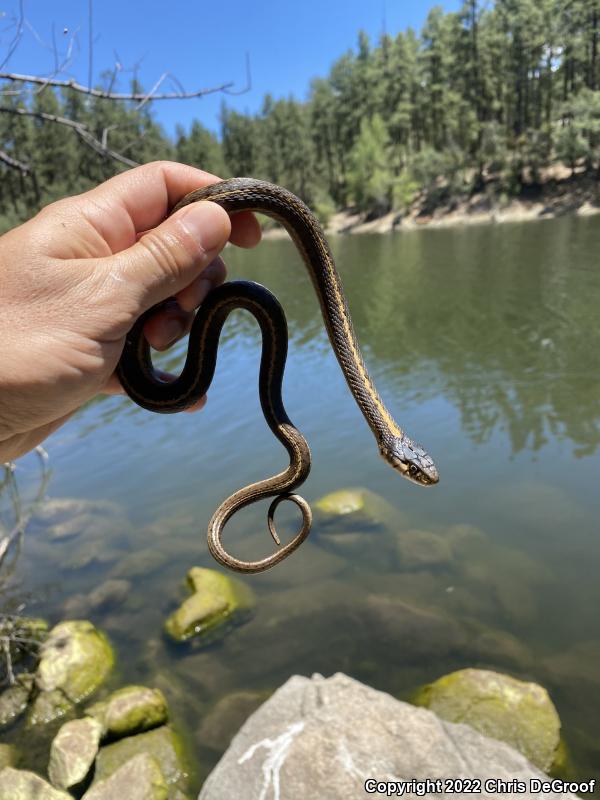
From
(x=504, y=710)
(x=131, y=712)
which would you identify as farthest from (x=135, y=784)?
(x=504, y=710)

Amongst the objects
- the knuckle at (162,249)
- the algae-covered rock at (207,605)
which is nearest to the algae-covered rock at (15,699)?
the algae-covered rock at (207,605)

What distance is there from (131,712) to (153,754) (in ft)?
1.66

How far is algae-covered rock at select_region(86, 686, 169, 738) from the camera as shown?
6.38 metres

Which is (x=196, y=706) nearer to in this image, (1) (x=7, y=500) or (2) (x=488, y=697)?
(2) (x=488, y=697)

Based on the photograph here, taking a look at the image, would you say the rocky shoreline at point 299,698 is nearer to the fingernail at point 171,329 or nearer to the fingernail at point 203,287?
the fingernail at point 171,329

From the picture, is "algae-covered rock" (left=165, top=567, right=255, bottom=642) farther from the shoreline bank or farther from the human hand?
the shoreline bank

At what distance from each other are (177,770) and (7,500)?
9.11m

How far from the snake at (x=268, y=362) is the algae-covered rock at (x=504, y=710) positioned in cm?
342

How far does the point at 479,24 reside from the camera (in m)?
67.0

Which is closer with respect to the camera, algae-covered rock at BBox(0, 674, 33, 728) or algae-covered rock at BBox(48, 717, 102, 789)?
algae-covered rock at BBox(48, 717, 102, 789)

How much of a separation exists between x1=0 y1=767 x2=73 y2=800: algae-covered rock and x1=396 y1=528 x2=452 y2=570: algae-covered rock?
18.3 feet

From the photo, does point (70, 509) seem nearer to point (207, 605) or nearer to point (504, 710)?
point (207, 605)

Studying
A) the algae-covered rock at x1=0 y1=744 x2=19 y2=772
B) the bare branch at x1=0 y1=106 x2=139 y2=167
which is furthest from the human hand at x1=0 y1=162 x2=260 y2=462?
the algae-covered rock at x1=0 y1=744 x2=19 y2=772

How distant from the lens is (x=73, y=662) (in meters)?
7.54
